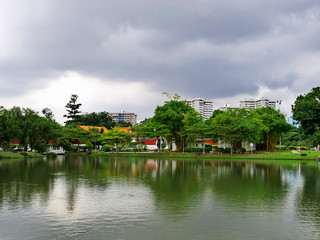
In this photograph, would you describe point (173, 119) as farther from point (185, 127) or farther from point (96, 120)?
point (96, 120)

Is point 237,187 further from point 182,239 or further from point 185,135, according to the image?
point 185,135

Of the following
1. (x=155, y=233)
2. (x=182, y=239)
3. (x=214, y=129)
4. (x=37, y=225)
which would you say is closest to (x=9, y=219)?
(x=37, y=225)

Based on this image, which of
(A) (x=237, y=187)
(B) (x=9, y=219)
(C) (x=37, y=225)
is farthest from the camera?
(A) (x=237, y=187)

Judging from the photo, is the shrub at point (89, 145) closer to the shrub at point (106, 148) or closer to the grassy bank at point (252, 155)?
the shrub at point (106, 148)

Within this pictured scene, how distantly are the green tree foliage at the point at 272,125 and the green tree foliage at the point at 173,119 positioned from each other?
13540mm

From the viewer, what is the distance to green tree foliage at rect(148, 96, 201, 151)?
194ft

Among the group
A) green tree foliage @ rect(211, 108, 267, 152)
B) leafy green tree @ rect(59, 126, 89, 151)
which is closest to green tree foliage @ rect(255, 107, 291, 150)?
green tree foliage @ rect(211, 108, 267, 152)

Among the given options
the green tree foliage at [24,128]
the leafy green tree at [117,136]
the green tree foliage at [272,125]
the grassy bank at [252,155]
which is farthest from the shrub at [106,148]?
the green tree foliage at [272,125]

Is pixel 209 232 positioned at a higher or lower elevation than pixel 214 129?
lower

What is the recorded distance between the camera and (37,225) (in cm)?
927

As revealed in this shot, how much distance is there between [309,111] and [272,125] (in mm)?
11198

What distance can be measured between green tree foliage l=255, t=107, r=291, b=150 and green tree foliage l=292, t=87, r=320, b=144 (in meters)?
7.99

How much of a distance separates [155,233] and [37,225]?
377 centimetres

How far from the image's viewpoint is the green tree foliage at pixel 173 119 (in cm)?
5905
